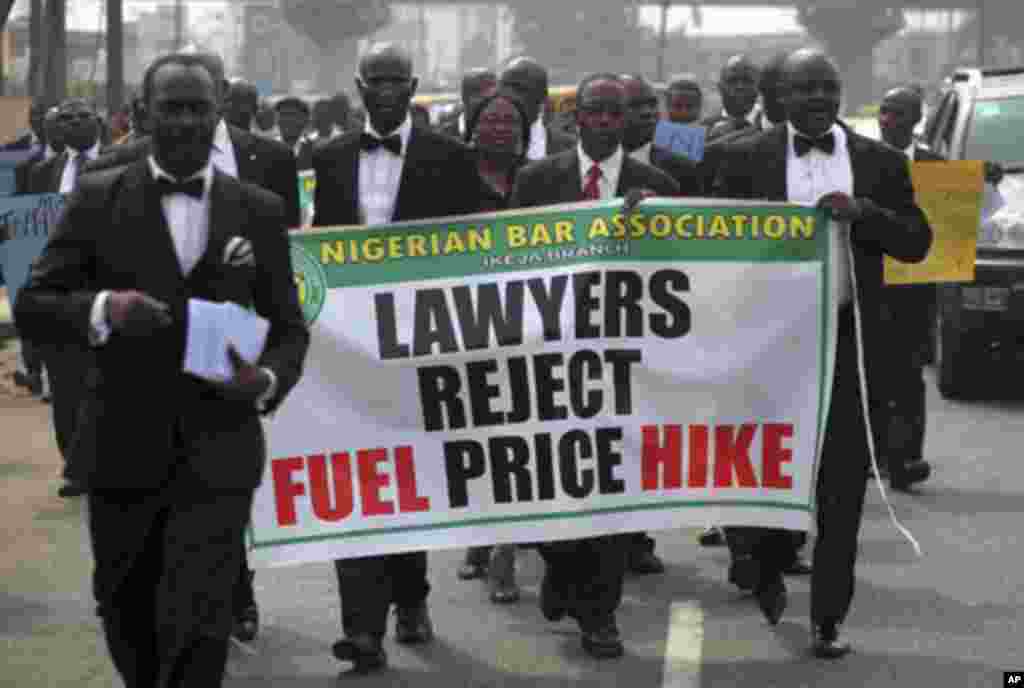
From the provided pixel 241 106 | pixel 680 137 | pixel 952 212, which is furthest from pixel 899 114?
pixel 241 106

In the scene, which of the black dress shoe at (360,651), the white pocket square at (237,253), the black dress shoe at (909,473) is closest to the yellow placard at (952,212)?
the black dress shoe at (909,473)

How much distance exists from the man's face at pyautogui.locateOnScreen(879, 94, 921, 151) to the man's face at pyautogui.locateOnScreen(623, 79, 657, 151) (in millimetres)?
1703

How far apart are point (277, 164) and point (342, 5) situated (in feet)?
322

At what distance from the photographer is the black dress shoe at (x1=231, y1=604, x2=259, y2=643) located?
24.6ft

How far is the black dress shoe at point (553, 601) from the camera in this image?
7.41 m

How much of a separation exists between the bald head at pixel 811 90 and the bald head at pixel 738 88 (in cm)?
552

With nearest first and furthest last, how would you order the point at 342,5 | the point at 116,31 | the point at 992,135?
1. the point at 992,135
2. the point at 116,31
3. the point at 342,5

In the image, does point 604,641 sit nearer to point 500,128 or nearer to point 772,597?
point 772,597

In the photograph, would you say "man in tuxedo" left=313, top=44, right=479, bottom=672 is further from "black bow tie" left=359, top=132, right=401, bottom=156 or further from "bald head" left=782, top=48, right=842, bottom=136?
"bald head" left=782, top=48, right=842, bottom=136

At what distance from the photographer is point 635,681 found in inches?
270

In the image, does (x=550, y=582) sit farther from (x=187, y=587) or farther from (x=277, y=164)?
(x=187, y=587)

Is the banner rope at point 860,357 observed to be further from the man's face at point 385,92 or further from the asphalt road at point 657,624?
the man's face at point 385,92

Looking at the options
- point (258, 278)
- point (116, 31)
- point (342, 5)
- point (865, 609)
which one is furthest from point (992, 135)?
point (342, 5)

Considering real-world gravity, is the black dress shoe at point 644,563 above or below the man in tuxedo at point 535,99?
below
